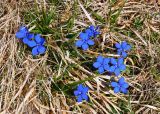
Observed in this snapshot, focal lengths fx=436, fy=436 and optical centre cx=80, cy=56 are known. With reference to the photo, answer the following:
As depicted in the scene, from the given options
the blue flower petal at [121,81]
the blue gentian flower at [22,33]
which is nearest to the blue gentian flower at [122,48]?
the blue flower petal at [121,81]

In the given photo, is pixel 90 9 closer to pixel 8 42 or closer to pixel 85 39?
pixel 85 39

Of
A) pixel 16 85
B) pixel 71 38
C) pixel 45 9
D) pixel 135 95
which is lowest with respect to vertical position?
pixel 135 95

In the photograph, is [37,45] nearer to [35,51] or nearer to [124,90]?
[35,51]

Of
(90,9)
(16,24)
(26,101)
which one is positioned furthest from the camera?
(90,9)

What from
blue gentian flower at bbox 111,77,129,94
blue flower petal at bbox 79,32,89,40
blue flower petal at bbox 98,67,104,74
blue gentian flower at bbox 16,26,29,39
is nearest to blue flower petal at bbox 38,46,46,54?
blue gentian flower at bbox 16,26,29,39

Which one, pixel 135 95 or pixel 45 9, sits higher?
pixel 45 9

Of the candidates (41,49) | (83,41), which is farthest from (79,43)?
(41,49)

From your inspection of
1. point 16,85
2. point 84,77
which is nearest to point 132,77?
point 84,77
